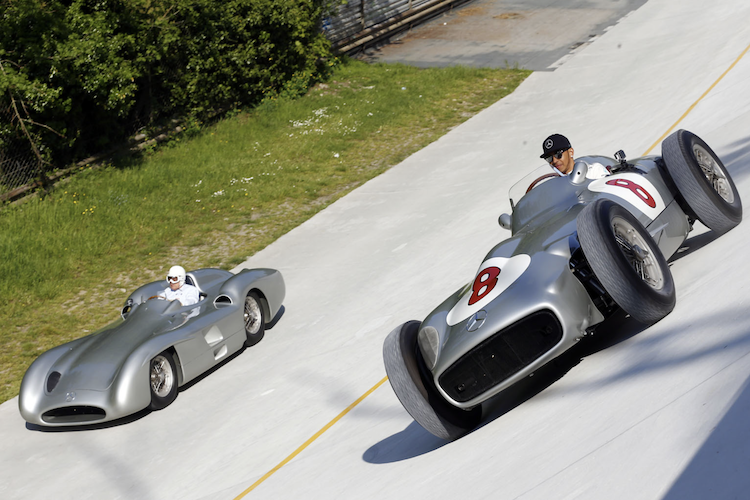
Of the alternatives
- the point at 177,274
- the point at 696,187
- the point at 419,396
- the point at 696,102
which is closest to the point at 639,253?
the point at 696,187

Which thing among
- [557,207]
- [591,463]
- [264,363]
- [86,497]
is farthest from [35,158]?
[591,463]

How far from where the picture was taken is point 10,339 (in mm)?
10109

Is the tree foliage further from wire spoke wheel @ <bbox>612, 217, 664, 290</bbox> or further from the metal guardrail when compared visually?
wire spoke wheel @ <bbox>612, 217, 664, 290</bbox>

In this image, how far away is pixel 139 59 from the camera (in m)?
15.4

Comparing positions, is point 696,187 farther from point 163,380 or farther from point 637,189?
point 163,380

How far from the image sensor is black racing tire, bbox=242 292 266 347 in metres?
8.85

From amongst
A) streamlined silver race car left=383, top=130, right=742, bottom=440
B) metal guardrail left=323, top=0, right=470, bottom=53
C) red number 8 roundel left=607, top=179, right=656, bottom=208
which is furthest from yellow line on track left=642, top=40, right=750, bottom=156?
metal guardrail left=323, top=0, right=470, bottom=53

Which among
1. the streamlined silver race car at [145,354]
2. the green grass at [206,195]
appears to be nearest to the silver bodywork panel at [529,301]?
the streamlined silver race car at [145,354]

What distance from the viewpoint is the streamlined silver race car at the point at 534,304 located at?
15.4ft

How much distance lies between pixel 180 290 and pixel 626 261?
17.8 feet

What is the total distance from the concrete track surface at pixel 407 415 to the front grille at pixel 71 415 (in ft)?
0.70

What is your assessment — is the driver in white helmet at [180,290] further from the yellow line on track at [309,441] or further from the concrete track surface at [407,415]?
the yellow line on track at [309,441]

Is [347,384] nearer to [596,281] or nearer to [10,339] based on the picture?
[596,281]

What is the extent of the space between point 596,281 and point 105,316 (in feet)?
25.3
